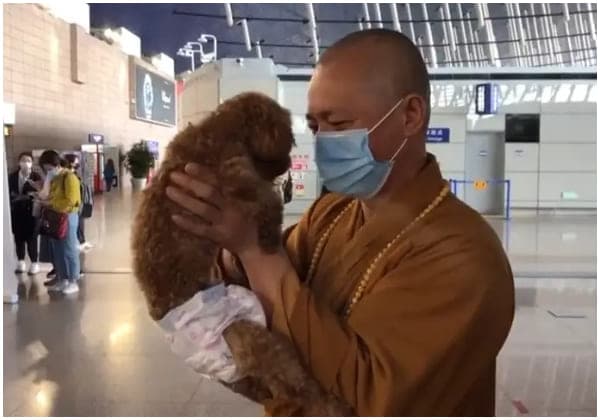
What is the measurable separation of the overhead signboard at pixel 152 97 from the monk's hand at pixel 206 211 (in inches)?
1232

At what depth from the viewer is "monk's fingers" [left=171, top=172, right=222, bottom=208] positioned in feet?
4.04

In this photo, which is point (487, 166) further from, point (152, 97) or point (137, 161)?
point (152, 97)

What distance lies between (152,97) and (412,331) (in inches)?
1388

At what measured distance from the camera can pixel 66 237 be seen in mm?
8430

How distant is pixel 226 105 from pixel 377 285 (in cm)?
46

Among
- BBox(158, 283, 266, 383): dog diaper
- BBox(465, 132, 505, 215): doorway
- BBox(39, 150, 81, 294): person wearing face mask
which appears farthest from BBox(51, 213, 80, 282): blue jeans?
BBox(465, 132, 505, 215): doorway

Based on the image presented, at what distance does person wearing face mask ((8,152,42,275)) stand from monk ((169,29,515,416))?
8610mm

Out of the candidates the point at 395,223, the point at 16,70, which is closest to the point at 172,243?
the point at 395,223

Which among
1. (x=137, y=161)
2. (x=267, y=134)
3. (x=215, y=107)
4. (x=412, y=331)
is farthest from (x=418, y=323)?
(x=137, y=161)

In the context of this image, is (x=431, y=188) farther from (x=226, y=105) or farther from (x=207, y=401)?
(x=207, y=401)

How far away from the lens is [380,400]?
117 cm

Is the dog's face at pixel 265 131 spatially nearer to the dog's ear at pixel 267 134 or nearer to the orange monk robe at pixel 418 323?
the dog's ear at pixel 267 134

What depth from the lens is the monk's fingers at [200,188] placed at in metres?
1.23

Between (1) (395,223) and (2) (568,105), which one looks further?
(2) (568,105)
